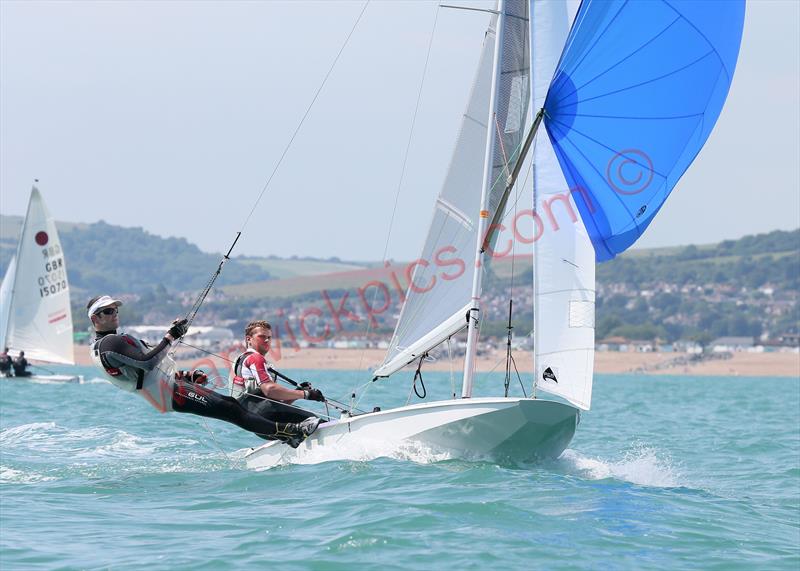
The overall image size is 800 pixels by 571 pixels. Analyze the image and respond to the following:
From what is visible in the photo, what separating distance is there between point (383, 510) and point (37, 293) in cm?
2705

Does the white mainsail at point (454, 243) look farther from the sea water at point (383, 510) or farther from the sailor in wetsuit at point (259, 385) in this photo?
the sea water at point (383, 510)

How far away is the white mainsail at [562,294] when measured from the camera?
10289 mm

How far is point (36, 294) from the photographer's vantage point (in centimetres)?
3312

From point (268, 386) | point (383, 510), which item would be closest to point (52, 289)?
point (268, 386)

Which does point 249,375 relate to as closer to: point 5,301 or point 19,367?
point 19,367

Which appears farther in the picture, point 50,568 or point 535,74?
point 535,74

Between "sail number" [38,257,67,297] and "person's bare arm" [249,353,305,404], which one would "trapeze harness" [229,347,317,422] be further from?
"sail number" [38,257,67,297]

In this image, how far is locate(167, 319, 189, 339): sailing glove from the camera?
9633mm

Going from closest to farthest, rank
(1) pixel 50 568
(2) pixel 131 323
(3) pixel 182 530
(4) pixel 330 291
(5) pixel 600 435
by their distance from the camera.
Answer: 1. (1) pixel 50 568
2. (3) pixel 182 530
3. (5) pixel 600 435
4. (2) pixel 131 323
5. (4) pixel 330 291

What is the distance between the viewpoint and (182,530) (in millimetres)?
7559

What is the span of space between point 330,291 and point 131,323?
81.9 ft

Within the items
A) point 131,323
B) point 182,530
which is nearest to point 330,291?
point 131,323

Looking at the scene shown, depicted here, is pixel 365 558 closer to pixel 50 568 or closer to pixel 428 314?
pixel 50 568

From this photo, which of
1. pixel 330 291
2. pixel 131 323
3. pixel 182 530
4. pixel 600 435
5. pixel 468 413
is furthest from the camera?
pixel 330 291
